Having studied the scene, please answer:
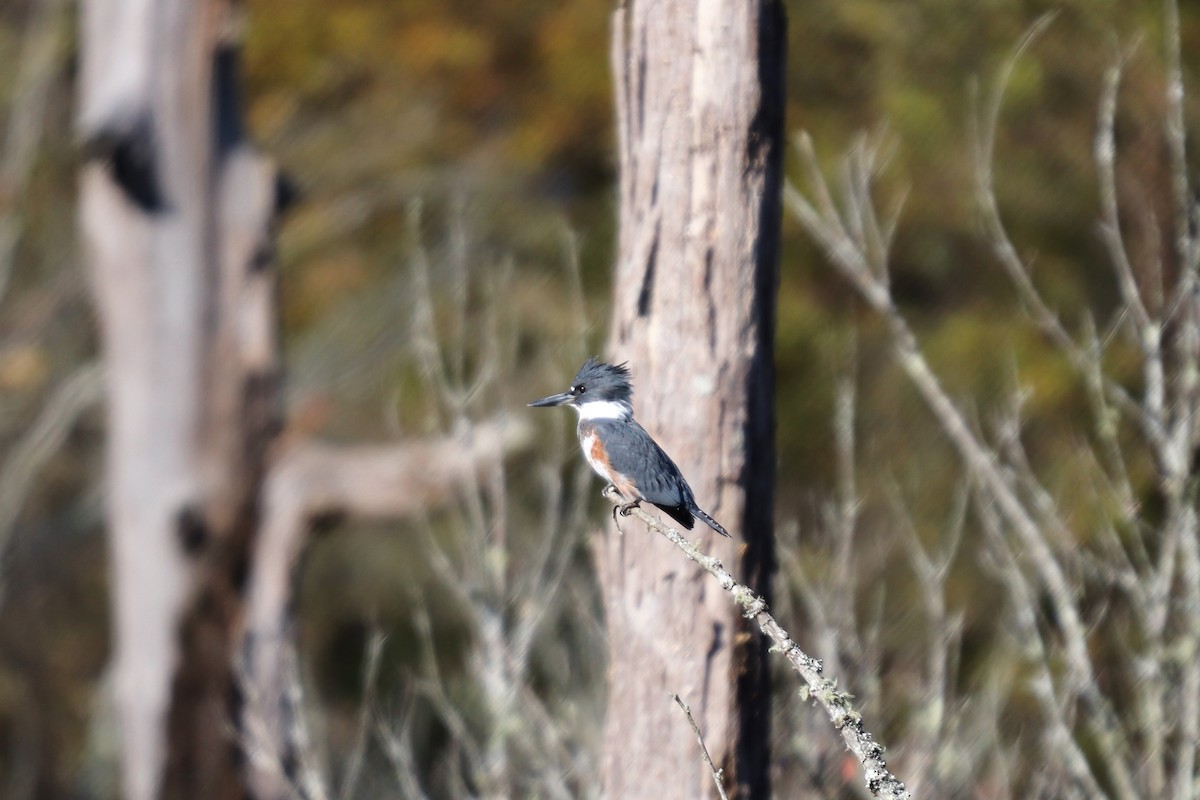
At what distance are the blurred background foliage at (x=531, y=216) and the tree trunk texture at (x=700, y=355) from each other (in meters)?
4.08

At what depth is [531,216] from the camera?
9070mm

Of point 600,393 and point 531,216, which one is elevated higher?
point 531,216

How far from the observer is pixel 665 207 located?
3.07m

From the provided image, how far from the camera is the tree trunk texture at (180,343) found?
651 cm

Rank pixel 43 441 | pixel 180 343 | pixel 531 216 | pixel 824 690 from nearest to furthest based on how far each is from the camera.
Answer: pixel 824 690, pixel 180 343, pixel 43 441, pixel 531 216

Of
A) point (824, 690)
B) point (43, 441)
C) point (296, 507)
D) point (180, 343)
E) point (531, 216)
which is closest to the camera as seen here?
point (824, 690)

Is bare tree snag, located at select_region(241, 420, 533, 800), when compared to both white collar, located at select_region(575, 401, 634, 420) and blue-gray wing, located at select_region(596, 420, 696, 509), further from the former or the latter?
blue-gray wing, located at select_region(596, 420, 696, 509)

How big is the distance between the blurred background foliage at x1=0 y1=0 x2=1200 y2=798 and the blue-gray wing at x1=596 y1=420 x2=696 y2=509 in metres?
4.69

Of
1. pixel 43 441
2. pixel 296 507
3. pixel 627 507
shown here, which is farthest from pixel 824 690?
pixel 43 441

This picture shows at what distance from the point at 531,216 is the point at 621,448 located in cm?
674

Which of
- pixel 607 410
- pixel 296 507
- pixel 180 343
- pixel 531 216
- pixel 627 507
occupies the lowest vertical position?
pixel 296 507

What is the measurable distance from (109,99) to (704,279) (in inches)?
170

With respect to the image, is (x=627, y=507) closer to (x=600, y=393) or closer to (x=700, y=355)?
(x=600, y=393)

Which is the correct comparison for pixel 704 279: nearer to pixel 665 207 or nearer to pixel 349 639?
pixel 665 207
